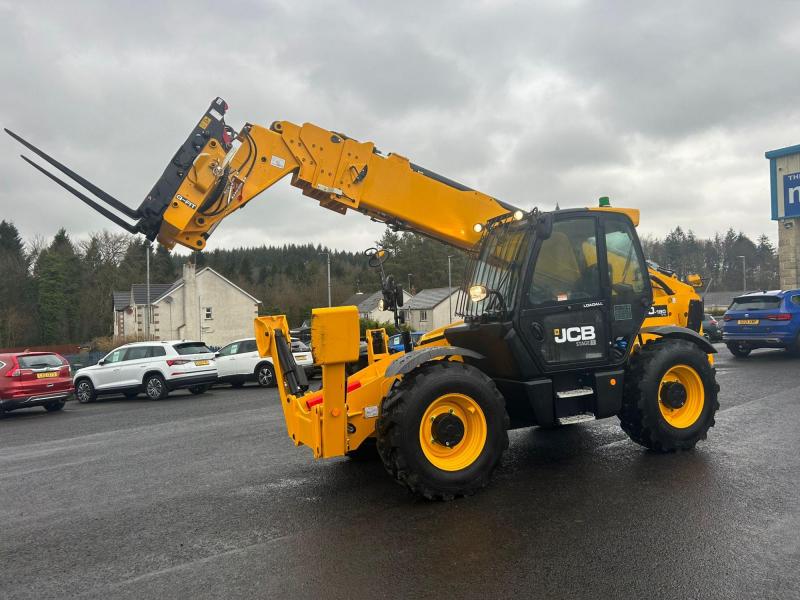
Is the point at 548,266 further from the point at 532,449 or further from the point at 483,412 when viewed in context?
the point at 532,449

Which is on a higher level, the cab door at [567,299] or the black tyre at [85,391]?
the cab door at [567,299]

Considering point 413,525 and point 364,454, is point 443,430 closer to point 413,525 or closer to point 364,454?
point 413,525

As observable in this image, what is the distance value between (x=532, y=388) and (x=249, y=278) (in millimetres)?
94924

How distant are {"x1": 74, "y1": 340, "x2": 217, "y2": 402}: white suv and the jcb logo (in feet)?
43.0

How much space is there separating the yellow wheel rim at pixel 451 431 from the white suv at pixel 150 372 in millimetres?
12888

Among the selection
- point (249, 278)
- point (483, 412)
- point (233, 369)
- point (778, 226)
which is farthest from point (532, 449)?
point (249, 278)

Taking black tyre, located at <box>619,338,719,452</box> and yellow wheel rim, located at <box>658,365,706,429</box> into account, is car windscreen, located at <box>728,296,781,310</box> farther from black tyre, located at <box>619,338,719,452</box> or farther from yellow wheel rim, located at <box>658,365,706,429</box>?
yellow wheel rim, located at <box>658,365,706,429</box>

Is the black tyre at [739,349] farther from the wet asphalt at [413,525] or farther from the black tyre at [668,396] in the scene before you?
the black tyre at [668,396]

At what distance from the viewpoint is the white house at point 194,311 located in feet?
166

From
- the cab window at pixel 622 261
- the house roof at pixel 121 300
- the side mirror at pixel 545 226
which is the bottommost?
the cab window at pixel 622 261

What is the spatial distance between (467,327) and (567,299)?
106 centimetres

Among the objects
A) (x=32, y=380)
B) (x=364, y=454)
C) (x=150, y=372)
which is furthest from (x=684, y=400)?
(x=150, y=372)

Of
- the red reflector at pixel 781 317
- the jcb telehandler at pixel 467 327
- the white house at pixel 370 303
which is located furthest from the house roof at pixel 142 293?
the jcb telehandler at pixel 467 327

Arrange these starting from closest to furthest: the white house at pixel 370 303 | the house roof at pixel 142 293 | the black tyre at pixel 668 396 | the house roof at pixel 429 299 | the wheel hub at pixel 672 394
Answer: the black tyre at pixel 668 396
the wheel hub at pixel 672 394
the house roof at pixel 142 293
the house roof at pixel 429 299
the white house at pixel 370 303
